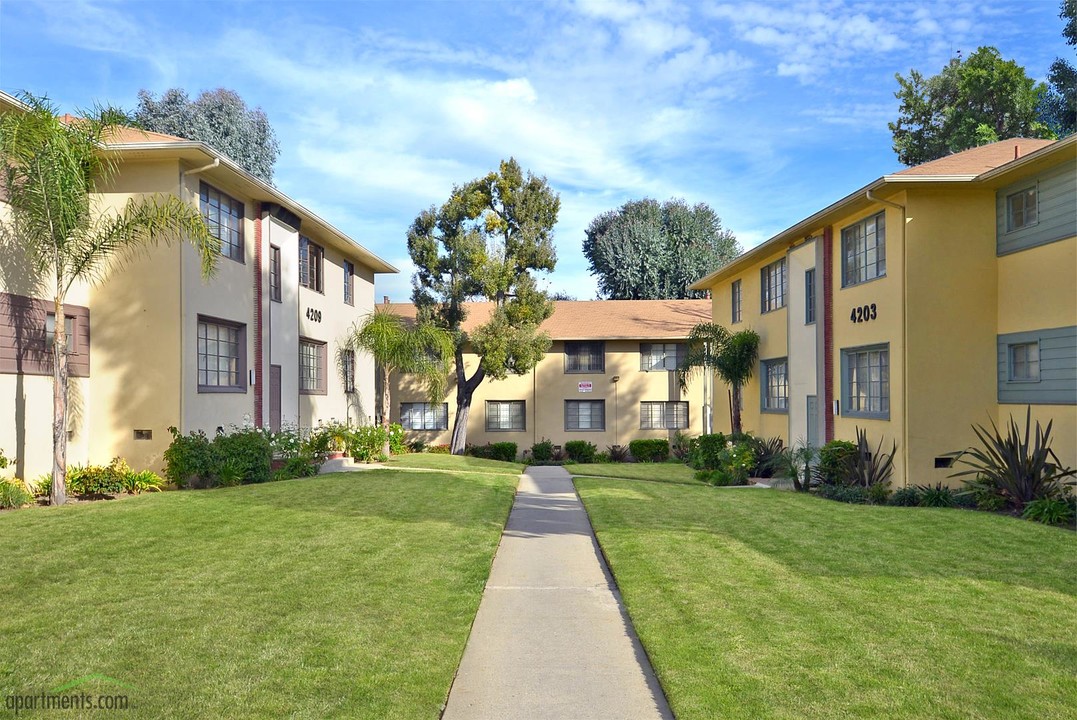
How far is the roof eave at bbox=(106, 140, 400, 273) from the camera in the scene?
14656 millimetres

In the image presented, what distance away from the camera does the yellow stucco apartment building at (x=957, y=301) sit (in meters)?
A: 13.5

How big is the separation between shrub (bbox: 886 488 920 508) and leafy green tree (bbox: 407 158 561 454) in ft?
50.9

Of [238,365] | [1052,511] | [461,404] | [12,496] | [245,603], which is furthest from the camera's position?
[461,404]

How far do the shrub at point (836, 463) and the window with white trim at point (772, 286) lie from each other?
19.3 feet

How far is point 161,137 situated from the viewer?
16016mm

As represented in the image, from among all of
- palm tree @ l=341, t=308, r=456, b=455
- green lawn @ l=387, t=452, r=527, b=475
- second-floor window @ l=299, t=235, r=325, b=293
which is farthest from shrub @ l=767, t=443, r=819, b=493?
second-floor window @ l=299, t=235, r=325, b=293

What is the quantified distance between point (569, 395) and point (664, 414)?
152 inches

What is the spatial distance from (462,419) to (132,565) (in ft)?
73.3

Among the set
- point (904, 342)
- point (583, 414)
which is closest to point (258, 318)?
point (904, 342)

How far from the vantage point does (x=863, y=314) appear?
1694 centimetres

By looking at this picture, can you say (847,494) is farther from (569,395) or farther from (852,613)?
(569,395)

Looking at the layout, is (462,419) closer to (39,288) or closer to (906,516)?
(39,288)

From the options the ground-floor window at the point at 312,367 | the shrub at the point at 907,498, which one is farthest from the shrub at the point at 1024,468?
the ground-floor window at the point at 312,367

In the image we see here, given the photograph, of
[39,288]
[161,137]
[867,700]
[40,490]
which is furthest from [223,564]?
[161,137]
